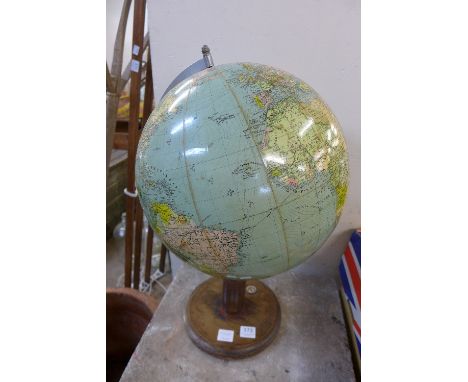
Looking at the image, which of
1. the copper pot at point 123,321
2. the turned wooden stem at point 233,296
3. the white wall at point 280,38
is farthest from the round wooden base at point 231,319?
the white wall at point 280,38

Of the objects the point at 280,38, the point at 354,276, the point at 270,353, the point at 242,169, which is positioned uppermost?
the point at 280,38

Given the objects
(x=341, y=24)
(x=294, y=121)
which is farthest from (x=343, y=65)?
(x=294, y=121)

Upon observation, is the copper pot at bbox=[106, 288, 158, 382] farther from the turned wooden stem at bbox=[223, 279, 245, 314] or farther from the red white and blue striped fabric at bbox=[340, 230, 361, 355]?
the red white and blue striped fabric at bbox=[340, 230, 361, 355]

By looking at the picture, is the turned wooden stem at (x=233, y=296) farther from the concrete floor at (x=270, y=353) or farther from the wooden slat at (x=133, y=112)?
the wooden slat at (x=133, y=112)

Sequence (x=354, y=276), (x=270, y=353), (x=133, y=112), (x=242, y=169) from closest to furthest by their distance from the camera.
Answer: (x=242, y=169)
(x=270, y=353)
(x=354, y=276)
(x=133, y=112)

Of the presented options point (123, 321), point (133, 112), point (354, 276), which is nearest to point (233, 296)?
point (354, 276)

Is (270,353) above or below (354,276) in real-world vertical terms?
below

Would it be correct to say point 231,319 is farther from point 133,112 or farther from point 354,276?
point 133,112
